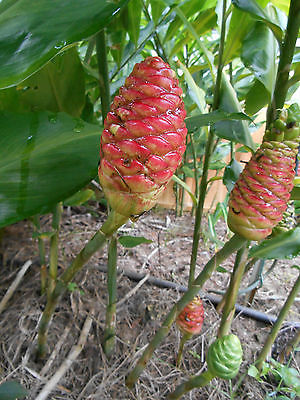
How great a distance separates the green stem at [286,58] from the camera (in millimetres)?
396

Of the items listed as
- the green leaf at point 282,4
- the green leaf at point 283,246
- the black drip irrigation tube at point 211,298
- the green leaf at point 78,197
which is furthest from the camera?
the black drip irrigation tube at point 211,298

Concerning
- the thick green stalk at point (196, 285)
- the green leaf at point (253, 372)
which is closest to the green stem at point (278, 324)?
the green leaf at point (253, 372)

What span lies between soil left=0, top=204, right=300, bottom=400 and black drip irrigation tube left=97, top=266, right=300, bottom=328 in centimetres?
1

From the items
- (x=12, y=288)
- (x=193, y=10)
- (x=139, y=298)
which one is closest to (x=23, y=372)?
(x=12, y=288)

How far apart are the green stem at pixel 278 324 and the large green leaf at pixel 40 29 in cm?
Answer: 65

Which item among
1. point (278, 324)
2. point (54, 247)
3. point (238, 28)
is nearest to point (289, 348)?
point (278, 324)

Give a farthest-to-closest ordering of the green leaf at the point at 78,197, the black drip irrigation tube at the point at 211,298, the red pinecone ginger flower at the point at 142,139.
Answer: the black drip irrigation tube at the point at 211,298, the green leaf at the point at 78,197, the red pinecone ginger flower at the point at 142,139

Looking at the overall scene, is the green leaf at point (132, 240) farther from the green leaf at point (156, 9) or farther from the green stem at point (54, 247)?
the green leaf at point (156, 9)

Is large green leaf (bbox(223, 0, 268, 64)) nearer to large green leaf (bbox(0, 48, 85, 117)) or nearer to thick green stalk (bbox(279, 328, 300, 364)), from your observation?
large green leaf (bbox(0, 48, 85, 117))

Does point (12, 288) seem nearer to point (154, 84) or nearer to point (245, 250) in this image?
point (245, 250)

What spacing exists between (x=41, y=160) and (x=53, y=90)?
0.65 ft

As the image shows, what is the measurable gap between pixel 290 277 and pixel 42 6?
118cm

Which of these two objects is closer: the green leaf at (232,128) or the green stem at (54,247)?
the green leaf at (232,128)

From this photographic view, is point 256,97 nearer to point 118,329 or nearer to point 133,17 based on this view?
point 133,17
